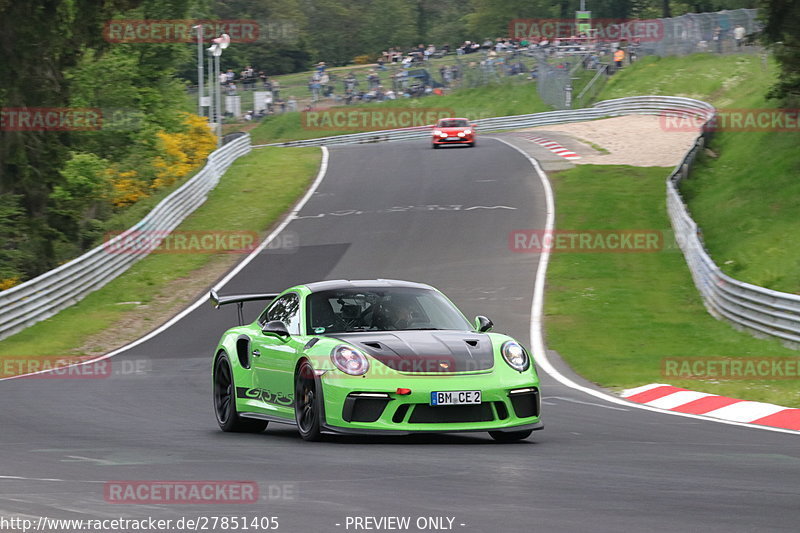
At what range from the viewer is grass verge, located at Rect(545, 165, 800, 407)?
55.9 feet

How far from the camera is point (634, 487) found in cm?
717

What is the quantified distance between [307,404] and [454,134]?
1738 inches

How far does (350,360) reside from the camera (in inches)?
377

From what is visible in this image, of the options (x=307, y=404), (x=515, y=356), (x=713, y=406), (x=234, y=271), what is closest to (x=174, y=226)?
(x=234, y=271)

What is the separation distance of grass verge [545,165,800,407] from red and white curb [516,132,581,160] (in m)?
8.97

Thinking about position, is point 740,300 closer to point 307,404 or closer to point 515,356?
point 515,356

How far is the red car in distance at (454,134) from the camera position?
5341 cm

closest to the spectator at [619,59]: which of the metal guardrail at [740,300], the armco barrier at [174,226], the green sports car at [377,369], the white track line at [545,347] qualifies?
the armco barrier at [174,226]

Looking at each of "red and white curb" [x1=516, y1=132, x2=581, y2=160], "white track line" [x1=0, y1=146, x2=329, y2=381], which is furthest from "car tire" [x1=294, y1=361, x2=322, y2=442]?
Answer: "red and white curb" [x1=516, y1=132, x2=581, y2=160]

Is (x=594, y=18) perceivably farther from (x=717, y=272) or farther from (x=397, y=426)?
(x=397, y=426)

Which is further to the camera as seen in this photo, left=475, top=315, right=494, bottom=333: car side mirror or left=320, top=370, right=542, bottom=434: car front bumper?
left=475, top=315, right=494, bottom=333: car side mirror

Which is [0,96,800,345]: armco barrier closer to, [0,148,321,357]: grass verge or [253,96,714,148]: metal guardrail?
[0,148,321,357]: grass verge

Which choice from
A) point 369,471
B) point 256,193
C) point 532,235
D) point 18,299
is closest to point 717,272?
point 532,235

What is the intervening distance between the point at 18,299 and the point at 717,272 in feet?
43.7
